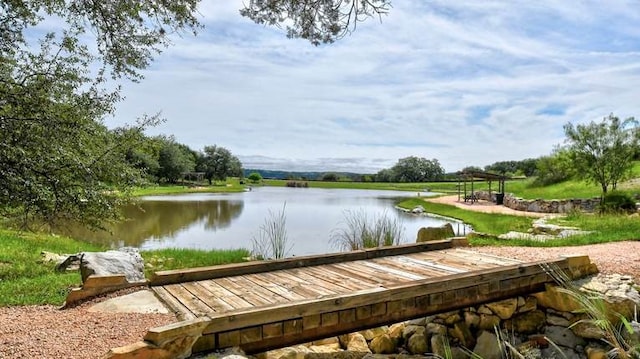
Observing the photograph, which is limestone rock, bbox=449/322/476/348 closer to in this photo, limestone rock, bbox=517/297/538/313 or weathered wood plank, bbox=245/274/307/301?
limestone rock, bbox=517/297/538/313

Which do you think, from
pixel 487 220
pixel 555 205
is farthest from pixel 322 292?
pixel 555 205

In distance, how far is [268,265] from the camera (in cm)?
573

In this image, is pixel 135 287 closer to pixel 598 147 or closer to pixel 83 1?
pixel 83 1

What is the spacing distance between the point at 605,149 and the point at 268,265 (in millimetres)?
17594

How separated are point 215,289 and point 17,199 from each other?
2.13 meters

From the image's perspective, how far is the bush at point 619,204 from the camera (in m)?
15.1

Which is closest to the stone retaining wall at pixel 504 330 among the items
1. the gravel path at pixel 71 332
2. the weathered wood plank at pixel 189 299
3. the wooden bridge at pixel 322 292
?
the wooden bridge at pixel 322 292

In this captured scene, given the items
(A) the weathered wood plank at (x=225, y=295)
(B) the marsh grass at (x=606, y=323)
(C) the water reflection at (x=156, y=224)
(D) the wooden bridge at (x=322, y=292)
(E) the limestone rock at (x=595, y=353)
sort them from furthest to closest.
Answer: (C) the water reflection at (x=156, y=224) < (E) the limestone rock at (x=595, y=353) < (A) the weathered wood plank at (x=225, y=295) < (D) the wooden bridge at (x=322, y=292) < (B) the marsh grass at (x=606, y=323)

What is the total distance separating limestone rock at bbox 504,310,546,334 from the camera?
5.70m

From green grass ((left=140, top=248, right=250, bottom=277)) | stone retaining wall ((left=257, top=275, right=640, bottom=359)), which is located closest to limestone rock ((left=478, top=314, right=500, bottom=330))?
stone retaining wall ((left=257, top=275, right=640, bottom=359))

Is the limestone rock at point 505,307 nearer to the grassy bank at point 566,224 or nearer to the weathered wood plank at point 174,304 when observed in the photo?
the grassy bank at point 566,224

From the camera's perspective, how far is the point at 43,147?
194 inches

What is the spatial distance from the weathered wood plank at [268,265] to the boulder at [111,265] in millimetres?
389

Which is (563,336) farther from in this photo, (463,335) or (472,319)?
(463,335)
